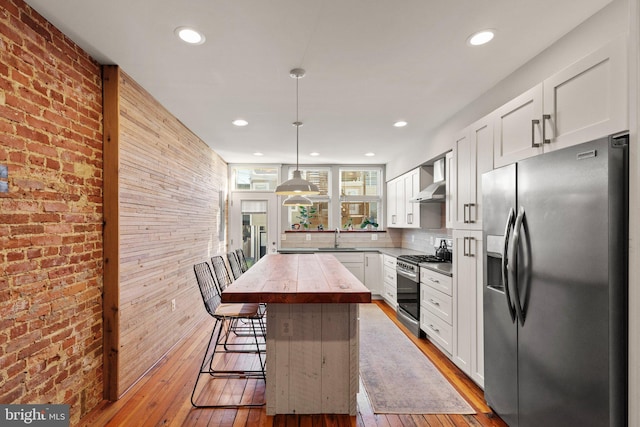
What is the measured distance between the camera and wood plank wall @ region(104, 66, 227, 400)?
2.52m

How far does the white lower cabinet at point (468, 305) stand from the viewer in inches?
102

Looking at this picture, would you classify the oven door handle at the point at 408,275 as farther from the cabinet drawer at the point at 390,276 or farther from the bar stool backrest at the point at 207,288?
the bar stool backrest at the point at 207,288

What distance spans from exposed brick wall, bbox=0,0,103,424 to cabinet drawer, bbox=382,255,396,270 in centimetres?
376

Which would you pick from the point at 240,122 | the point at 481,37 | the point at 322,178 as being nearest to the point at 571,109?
the point at 481,37

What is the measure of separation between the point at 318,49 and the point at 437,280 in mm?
2454

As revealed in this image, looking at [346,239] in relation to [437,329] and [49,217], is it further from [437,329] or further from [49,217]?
[49,217]

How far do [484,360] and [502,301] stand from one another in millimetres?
561

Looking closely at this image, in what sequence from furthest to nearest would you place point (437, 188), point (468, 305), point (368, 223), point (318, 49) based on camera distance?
point (368, 223) → point (437, 188) → point (468, 305) → point (318, 49)

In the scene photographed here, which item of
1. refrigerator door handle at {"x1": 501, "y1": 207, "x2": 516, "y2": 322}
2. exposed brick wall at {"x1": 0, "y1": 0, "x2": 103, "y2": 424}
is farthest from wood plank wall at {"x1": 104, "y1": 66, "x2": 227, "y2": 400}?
refrigerator door handle at {"x1": 501, "y1": 207, "x2": 516, "y2": 322}

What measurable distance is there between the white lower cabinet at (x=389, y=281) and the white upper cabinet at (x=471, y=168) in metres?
2.04


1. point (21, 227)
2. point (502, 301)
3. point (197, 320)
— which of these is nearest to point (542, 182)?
point (502, 301)

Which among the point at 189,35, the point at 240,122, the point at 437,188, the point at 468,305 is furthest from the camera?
the point at 437,188

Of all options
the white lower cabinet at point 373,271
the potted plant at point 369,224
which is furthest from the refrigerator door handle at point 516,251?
the potted plant at point 369,224

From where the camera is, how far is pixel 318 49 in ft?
7.34
